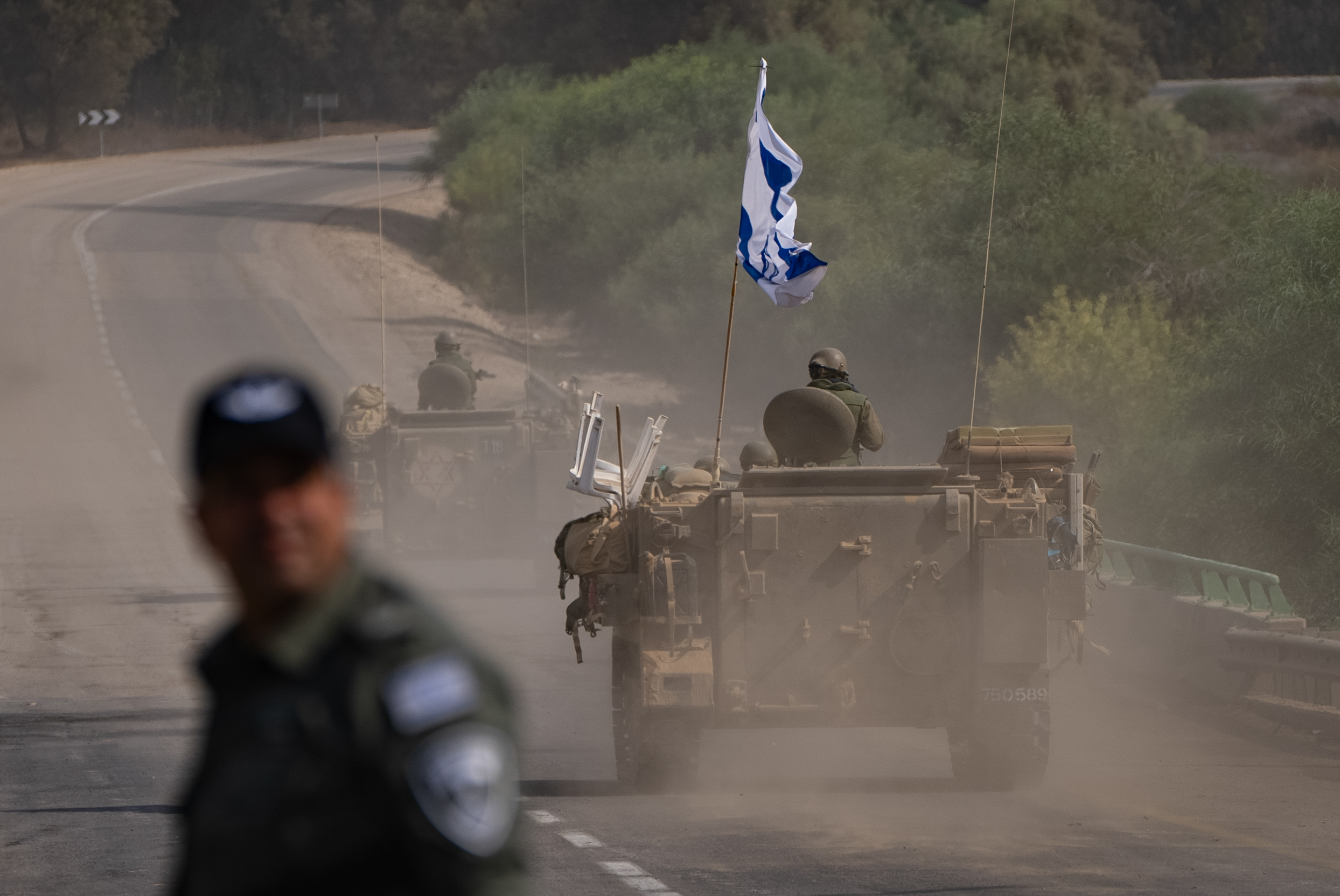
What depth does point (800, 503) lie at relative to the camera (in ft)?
35.4

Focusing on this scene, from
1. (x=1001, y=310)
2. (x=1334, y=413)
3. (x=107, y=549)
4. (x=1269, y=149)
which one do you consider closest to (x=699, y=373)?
(x=1001, y=310)

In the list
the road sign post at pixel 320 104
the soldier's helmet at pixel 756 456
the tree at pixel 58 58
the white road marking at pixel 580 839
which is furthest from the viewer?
the tree at pixel 58 58

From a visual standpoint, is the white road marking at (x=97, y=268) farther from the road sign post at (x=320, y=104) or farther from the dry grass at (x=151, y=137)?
the dry grass at (x=151, y=137)

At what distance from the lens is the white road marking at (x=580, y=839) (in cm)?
935

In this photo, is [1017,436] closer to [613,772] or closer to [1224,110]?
[613,772]

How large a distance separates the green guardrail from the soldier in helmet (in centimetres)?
376

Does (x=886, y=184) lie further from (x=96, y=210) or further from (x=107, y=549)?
(x=96, y=210)

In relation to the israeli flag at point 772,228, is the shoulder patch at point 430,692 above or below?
below

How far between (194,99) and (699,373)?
175 feet

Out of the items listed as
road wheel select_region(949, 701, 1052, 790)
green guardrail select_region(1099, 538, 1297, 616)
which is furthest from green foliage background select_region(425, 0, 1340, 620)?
road wheel select_region(949, 701, 1052, 790)

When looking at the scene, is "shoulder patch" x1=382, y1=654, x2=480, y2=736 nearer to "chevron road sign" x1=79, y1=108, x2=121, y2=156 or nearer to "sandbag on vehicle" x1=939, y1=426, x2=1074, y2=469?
"sandbag on vehicle" x1=939, y1=426, x2=1074, y2=469

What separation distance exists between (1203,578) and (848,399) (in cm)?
460

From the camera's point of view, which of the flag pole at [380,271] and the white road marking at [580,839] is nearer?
the white road marking at [580,839]

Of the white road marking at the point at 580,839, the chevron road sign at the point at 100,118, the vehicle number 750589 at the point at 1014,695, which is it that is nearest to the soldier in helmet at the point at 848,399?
the vehicle number 750589 at the point at 1014,695
